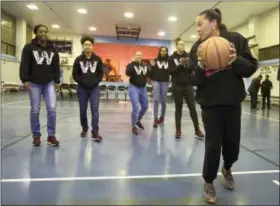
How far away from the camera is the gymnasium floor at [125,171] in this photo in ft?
3.52

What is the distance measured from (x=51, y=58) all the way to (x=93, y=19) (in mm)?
4363

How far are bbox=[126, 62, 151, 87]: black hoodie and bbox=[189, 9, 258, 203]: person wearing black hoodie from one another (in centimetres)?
137

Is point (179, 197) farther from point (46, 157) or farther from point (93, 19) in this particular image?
point (93, 19)

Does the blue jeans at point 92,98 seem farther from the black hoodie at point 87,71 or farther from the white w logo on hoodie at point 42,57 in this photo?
the white w logo on hoodie at point 42,57

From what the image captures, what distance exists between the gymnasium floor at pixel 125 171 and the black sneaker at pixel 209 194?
23 mm

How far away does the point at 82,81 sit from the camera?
2082mm

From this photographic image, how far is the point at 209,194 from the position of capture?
3.55ft

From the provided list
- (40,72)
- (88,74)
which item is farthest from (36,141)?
(88,74)

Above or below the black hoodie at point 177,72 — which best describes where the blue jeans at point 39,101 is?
below

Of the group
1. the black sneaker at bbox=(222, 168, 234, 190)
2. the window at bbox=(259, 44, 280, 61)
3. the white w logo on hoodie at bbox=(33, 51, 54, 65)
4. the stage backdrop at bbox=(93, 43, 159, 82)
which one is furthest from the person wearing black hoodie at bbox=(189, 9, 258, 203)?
the window at bbox=(259, 44, 280, 61)

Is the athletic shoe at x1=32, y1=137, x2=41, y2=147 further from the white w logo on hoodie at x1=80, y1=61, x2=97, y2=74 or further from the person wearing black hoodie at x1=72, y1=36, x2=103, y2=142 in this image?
the white w logo on hoodie at x1=80, y1=61, x2=97, y2=74

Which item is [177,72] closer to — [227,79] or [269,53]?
[227,79]

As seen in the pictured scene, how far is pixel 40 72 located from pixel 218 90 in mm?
1189

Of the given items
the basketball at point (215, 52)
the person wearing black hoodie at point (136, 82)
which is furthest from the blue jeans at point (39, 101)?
the basketball at point (215, 52)
